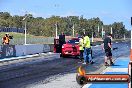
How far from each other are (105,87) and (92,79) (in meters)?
5.16

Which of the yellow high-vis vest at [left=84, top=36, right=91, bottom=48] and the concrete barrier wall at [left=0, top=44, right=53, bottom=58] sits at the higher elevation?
the yellow high-vis vest at [left=84, top=36, right=91, bottom=48]

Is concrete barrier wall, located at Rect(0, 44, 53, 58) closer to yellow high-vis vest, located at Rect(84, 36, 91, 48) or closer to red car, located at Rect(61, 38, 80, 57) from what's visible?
red car, located at Rect(61, 38, 80, 57)

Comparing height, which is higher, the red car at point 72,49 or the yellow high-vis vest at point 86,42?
the yellow high-vis vest at point 86,42

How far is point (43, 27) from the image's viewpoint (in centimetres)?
13712

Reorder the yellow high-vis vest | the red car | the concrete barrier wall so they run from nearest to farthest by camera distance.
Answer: the yellow high-vis vest → the concrete barrier wall → the red car

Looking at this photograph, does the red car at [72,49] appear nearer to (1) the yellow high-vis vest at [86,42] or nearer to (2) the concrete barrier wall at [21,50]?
(2) the concrete barrier wall at [21,50]

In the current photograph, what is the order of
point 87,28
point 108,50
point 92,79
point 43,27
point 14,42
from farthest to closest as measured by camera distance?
point 87,28 < point 43,27 < point 14,42 < point 108,50 < point 92,79

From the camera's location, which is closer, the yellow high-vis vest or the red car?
the yellow high-vis vest

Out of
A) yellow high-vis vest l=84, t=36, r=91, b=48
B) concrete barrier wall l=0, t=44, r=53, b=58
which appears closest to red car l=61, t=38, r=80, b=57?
concrete barrier wall l=0, t=44, r=53, b=58

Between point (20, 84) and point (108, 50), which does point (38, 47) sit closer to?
point (108, 50)

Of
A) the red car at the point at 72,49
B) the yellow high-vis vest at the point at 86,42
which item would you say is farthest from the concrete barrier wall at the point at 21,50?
the yellow high-vis vest at the point at 86,42

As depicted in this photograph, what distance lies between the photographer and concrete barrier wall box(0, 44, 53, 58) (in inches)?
1087

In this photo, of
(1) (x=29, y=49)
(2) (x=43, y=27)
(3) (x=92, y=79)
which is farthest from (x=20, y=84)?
(2) (x=43, y=27)

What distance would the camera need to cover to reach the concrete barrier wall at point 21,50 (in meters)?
27.6
